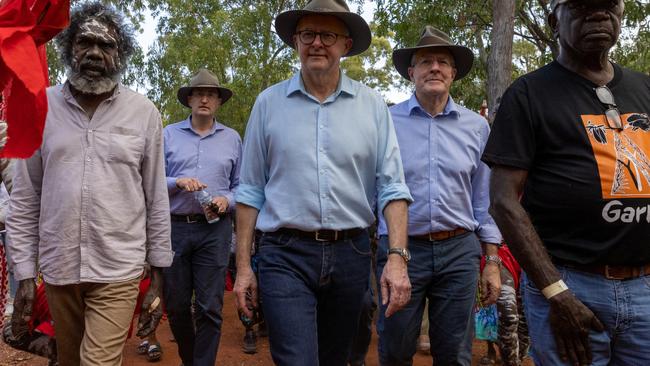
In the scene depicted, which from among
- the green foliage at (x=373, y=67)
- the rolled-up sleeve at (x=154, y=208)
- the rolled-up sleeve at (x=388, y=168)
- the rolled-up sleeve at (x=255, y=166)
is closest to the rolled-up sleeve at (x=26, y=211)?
the rolled-up sleeve at (x=154, y=208)

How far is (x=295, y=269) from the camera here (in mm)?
3352

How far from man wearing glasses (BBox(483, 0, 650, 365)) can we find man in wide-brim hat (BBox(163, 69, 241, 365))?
315 centimetres

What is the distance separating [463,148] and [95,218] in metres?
2.37

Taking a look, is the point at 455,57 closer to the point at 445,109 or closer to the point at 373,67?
the point at 445,109

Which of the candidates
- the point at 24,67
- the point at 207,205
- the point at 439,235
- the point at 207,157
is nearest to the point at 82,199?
the point at 24,67

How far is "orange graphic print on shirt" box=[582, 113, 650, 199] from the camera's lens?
2.61 metres

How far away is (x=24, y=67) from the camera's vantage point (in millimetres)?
2975

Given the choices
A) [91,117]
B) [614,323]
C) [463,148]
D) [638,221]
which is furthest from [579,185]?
[91,117]

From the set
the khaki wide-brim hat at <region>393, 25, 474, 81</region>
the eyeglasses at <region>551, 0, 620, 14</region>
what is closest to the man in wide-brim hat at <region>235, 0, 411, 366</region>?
the khaki wide-brim hat at <region>393, 25, 474, 81</region>

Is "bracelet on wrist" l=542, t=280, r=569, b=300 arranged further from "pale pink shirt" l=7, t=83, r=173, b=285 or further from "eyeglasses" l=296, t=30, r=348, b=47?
"pale pink shirt" l=7, t=83, r=173, b=285

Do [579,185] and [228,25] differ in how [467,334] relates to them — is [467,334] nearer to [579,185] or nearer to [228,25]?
[579,185]

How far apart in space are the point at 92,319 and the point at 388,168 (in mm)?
1829

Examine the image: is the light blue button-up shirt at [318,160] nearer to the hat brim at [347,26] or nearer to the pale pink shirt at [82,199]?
the hat brim at [347,26]

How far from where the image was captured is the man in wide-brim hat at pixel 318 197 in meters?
3.33
